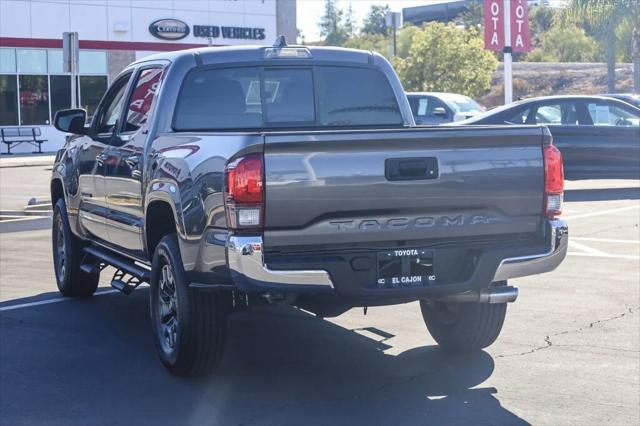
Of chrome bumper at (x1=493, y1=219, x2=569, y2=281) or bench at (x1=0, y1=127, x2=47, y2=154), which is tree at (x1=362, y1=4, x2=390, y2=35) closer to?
bench at (x1=0, y1=127, x2=47, y2=154)

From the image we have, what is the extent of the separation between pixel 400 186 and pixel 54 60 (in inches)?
1350

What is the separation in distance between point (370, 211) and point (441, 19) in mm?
87401

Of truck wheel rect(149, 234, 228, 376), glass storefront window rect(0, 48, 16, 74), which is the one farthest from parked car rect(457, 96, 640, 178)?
glass storefront window rect(0, 48, 16, 74)

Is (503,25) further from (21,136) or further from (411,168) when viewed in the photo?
(21,136)

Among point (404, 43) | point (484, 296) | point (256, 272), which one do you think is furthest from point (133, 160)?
point (404, 43)

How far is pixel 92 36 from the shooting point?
3906cm

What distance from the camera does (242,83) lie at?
294 inches

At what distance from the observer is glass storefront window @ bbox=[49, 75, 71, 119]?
38438mm

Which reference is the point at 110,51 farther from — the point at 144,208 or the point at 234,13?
the point at 144,208

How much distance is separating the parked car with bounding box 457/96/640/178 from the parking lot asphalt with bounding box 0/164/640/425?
802 cm

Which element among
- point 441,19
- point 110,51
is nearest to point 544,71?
point 110,51

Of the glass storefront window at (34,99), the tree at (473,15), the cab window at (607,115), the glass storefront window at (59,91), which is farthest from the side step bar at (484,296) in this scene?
the tree at (473,15)

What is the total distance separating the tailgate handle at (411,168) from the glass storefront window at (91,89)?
34.8 meters

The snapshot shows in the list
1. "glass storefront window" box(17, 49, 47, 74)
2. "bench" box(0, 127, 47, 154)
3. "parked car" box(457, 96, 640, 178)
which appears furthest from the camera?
"glass storefront window" box(17, 49, 47, 74)
